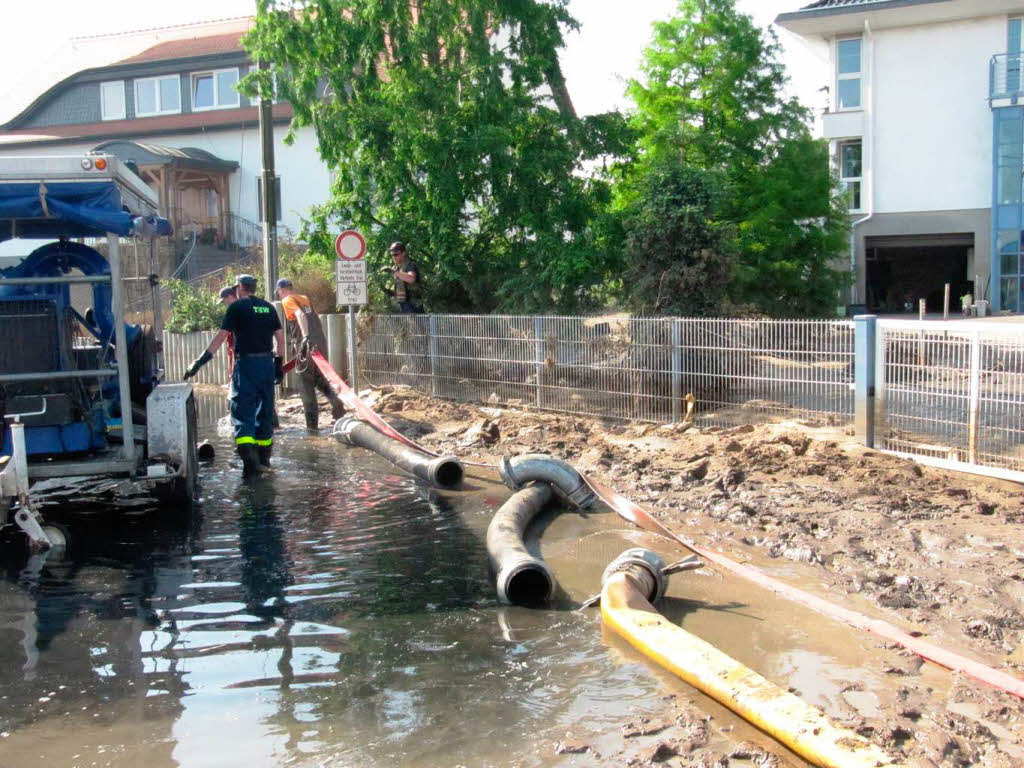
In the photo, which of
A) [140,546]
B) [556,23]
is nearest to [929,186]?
[556,23]

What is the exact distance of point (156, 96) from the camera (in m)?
36.2

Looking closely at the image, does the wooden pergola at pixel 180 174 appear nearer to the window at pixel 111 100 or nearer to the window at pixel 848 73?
the window at pixel 111 100

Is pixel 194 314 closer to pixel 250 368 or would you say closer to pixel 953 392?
A: pixel 250 368

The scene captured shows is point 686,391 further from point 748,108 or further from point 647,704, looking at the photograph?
point 748,108

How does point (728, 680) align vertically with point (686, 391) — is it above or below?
below

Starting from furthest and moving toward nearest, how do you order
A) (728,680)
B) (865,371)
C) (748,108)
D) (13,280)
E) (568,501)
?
1. (748,108)
2. (865,371)
3. (568,501)
4. (13,280)
5. (728,680)

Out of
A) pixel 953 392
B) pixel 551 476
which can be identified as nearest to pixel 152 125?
pixel 551 476

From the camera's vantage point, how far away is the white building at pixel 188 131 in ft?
108

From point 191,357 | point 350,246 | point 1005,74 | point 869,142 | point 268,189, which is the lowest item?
point 191,357

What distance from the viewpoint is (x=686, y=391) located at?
1096cm

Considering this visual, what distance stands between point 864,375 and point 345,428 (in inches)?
228

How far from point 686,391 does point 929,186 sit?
23.0 m

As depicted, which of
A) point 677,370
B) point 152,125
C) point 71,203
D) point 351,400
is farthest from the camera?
point 152,125

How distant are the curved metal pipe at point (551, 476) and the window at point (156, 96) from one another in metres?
31.4
